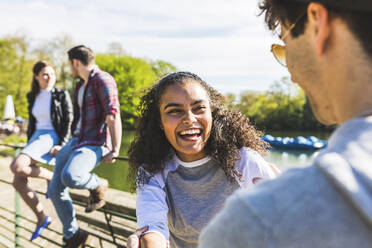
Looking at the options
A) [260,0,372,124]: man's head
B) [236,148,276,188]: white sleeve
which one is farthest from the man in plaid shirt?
[260,0,372,124]: man's head

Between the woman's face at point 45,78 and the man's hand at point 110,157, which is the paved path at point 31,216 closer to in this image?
the man's hand at point 110,157

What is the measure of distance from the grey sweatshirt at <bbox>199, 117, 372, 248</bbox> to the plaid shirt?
267cm

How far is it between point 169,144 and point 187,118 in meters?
0.30

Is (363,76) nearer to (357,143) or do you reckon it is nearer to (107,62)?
(357,143)

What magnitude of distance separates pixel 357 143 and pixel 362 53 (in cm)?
18

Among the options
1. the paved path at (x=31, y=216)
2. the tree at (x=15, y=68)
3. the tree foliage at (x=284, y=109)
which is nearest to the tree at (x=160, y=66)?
the tree foliage at (x=284, y=109)

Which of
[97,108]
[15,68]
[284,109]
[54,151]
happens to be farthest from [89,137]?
[284,109]

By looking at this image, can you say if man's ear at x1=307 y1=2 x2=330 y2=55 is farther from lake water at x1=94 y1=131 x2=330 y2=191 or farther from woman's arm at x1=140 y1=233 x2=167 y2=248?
woman's arm at x1=140 y1=233 x2=167 y2=248

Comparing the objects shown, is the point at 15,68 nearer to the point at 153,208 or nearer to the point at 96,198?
the point at 96,198

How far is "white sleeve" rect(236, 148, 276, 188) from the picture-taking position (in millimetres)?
1699

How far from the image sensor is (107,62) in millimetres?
45344

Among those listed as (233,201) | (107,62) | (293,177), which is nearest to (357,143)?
(293,177)

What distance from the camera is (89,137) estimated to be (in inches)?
124

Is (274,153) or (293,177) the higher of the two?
(293,177)
